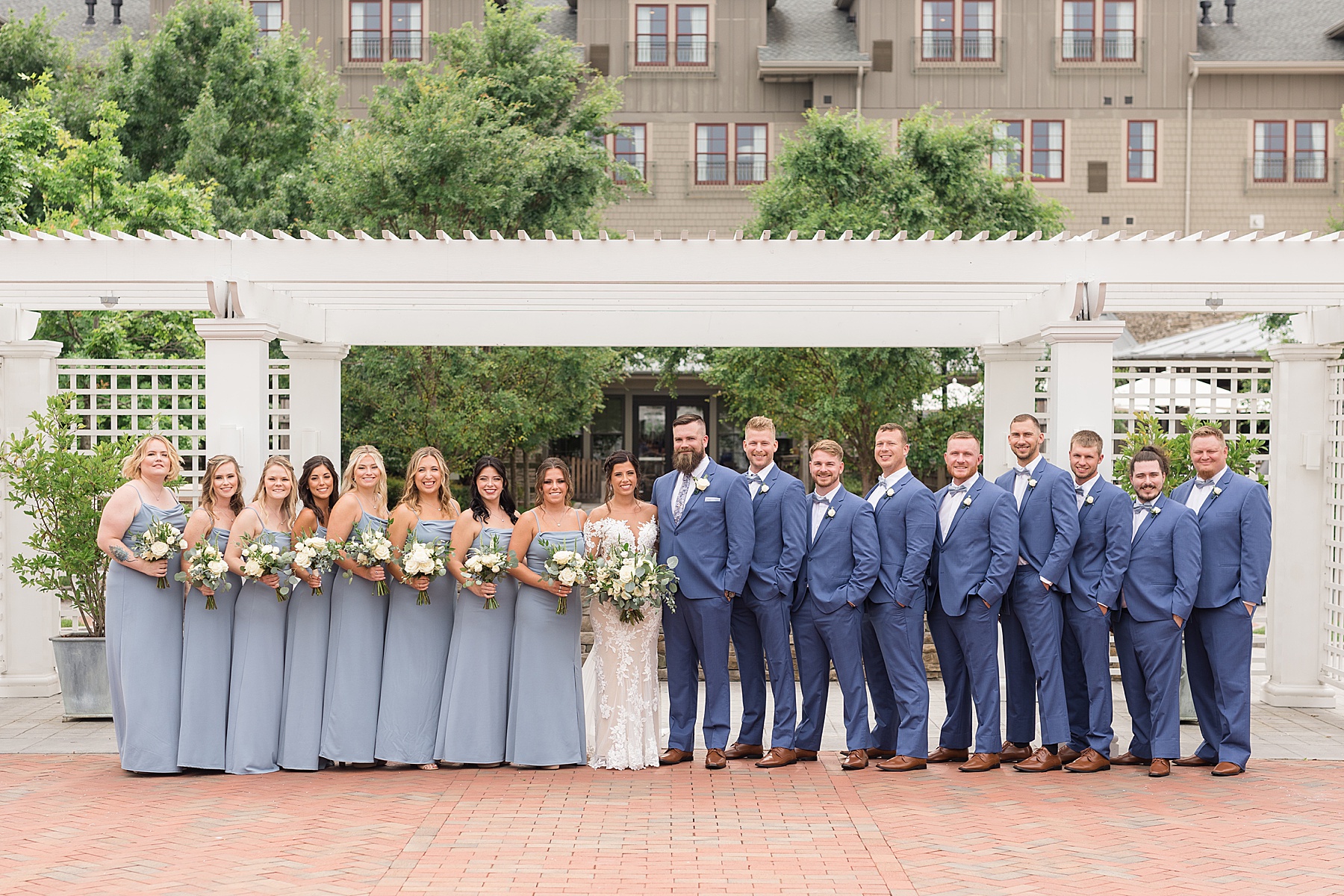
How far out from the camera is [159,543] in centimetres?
691

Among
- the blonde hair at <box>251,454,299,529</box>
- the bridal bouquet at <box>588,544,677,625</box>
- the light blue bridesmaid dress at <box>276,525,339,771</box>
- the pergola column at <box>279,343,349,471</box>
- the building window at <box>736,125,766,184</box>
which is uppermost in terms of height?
the building window at <box>736,125,766,184</box>

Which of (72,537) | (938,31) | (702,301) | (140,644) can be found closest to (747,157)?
(938,31)

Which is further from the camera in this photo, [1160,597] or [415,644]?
[415,644]

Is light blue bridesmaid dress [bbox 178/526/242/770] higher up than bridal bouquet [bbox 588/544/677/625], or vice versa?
bridal bouquet [bbox 588/544/677/625]

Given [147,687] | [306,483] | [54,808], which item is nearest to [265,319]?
[306,483]

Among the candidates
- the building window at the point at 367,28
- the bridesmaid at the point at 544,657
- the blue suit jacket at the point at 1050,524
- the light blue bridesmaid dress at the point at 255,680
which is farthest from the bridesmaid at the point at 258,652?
the building window at the point at 367,28

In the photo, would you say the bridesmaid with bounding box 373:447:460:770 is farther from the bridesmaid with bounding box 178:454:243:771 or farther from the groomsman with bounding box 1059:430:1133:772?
the groomsman with bounding box 1059:430:1133:772

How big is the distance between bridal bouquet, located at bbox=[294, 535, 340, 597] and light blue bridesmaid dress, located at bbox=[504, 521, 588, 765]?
1015mm

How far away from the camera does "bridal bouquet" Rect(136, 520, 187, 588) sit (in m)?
6.89

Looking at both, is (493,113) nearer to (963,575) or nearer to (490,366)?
(490,366)

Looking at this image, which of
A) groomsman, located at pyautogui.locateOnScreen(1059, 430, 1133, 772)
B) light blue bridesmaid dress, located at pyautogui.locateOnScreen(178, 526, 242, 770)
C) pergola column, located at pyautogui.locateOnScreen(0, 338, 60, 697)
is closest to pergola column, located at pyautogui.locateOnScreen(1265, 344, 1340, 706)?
groomsman, located at pyautogui.locateOnScreen(1059, 430, 1133, 772)

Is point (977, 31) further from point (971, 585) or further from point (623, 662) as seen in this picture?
point (623, 662)

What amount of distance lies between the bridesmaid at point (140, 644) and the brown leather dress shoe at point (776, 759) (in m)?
3.18

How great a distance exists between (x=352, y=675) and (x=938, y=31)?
24242mm
